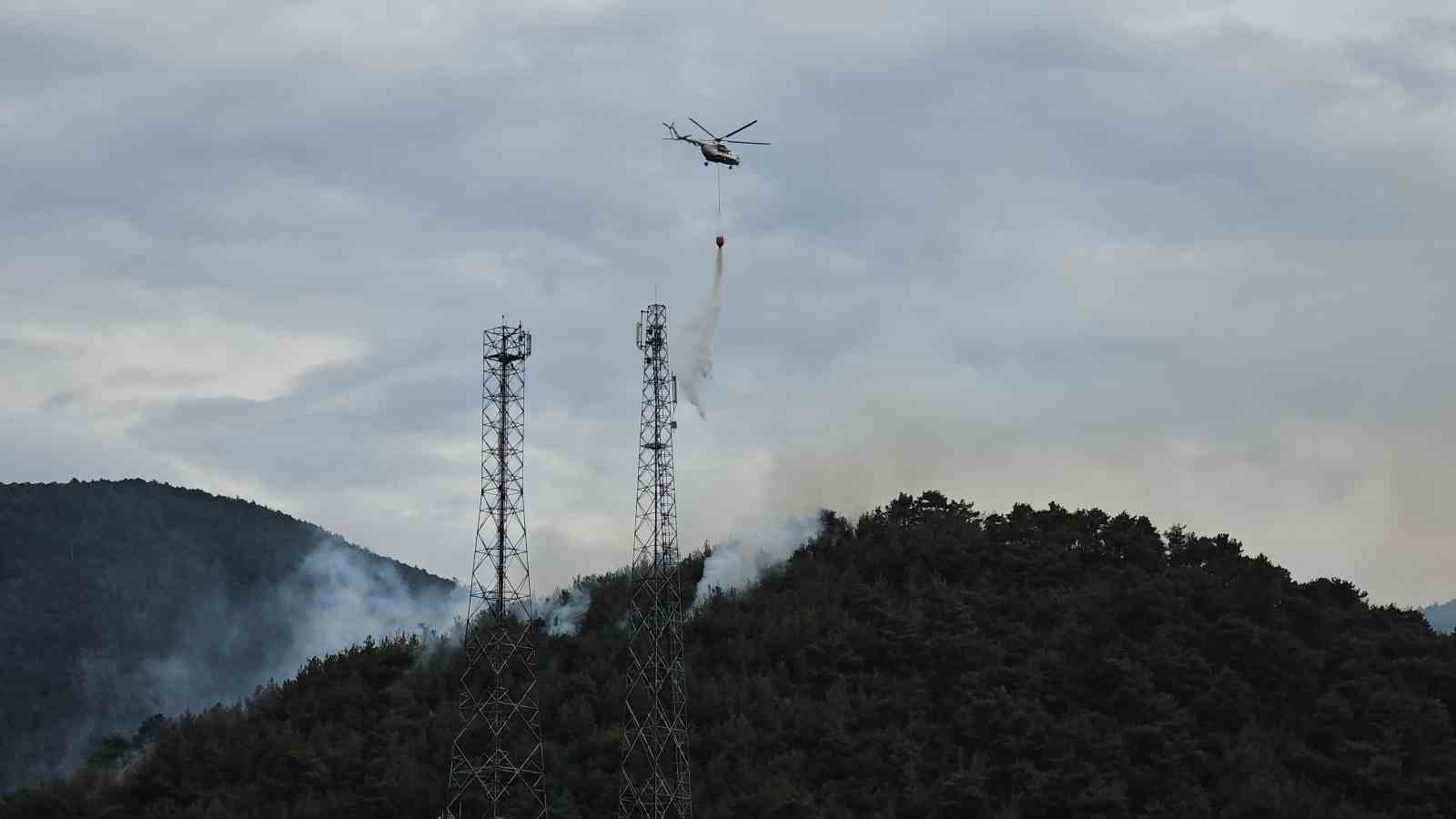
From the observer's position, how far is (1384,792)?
440 feet

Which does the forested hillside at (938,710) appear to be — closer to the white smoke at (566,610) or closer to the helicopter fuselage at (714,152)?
the white smoke at (566,610)

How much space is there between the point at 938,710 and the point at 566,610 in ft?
126

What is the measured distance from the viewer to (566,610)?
163 meters

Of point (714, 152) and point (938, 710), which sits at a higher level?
point (714, 152)

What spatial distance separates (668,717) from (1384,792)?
180 feet

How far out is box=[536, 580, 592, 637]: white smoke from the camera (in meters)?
158

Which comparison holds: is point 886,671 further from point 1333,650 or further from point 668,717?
point 1333,650

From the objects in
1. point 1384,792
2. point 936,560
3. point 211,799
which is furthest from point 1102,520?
point 211,799

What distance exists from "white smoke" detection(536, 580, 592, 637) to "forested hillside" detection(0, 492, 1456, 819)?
1.23 meters

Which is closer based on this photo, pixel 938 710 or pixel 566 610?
pixel 938 710

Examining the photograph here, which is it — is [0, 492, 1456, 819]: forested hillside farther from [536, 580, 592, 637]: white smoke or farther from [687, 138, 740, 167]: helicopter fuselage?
[687, 138, 740, 167]: helicopter fuselage

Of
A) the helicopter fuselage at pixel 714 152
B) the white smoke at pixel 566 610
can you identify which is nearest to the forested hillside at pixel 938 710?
the white smoke at pixel 566 610

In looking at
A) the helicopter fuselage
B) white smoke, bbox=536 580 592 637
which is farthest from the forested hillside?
the helicopter fuselage

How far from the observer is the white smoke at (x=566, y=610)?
158 meters
